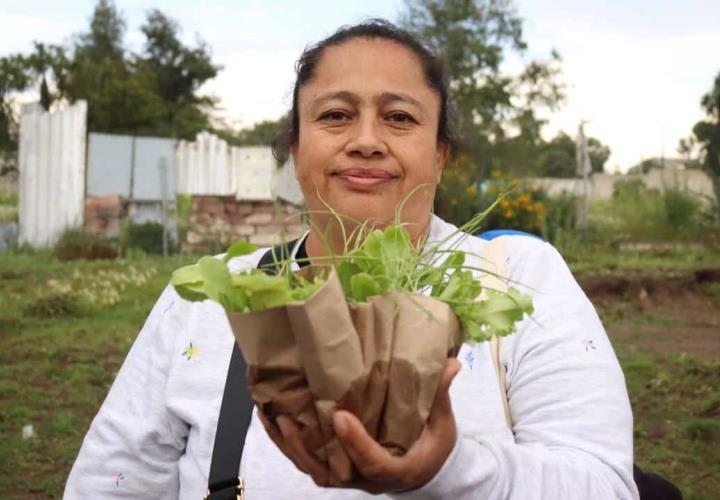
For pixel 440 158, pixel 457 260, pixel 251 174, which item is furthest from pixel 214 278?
pixel 251 174

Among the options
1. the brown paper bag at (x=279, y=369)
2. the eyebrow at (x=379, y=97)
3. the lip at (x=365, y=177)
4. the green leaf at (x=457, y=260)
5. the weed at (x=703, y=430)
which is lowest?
the weed at (x=703, y=430)

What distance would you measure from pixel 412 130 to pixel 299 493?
829 millimetres

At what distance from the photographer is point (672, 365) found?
6719 mm

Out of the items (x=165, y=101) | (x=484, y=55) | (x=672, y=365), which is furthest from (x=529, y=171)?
(x=165, y=101)

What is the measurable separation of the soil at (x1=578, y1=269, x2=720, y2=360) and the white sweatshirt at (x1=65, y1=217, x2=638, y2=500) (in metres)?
5.84

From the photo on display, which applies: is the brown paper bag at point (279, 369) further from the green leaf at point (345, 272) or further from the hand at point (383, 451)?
the green leaf at point (345, 272)

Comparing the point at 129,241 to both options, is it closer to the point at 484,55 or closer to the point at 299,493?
the point at 484,55

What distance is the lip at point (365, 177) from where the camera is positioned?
1950 millimetres

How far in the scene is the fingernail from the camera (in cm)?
118

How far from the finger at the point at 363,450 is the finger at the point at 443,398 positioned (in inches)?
3.7

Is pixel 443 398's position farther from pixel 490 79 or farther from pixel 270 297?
pixel 490 79

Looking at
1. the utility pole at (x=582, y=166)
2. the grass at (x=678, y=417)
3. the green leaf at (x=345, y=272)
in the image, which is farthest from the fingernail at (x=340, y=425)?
the utility pole at (x=582, y=166)

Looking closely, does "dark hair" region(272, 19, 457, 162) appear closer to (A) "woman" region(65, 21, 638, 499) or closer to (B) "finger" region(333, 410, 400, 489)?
(A) "woman" region(65, 21, 638, 499)

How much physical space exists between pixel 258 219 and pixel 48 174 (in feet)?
10.3
